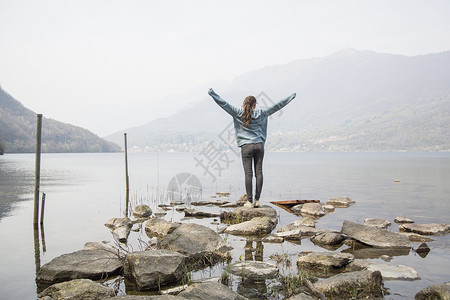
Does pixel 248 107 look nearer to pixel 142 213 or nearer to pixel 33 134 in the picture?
pixel 142 213

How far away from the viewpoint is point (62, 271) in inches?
212

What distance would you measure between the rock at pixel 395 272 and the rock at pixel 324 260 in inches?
14.8

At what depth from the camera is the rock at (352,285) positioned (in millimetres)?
4559

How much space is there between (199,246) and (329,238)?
2.82 meters

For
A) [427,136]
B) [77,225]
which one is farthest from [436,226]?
[427,136]

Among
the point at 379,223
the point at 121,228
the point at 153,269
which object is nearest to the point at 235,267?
the point at 153,269

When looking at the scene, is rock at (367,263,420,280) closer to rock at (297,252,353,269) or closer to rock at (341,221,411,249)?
rock at (297,252,353,269)

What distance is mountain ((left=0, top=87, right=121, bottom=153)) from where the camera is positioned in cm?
13200

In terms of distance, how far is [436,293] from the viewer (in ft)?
14.2

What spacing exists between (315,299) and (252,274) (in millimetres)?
1279

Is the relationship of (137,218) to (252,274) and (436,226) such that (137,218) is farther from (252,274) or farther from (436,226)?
(436,226)

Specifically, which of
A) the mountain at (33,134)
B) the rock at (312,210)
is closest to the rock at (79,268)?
the rock at (312,210)

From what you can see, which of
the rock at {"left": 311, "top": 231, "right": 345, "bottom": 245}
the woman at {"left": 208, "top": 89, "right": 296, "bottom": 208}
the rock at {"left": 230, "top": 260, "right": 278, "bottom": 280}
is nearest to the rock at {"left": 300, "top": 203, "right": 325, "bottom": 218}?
the woman at {"left": 208, "top": 89, "right": 296, "bottom": 208}

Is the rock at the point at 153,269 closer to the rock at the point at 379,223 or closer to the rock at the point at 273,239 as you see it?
the rock at the point at 273,239
